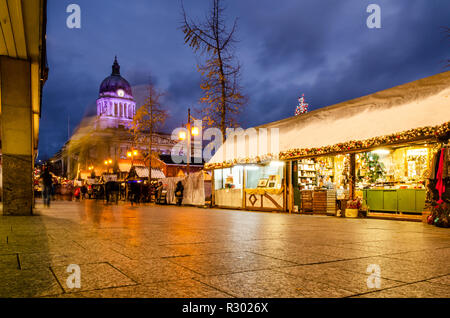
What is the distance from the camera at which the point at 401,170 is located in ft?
52.5

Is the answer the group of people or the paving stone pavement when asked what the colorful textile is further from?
the group of people

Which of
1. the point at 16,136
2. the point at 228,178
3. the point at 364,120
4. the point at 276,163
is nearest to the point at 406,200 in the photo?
the point at 364,120

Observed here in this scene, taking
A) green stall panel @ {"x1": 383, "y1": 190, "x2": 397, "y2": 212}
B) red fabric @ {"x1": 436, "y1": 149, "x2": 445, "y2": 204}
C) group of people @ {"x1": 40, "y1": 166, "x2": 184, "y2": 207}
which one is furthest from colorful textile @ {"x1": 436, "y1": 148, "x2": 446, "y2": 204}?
group of people @ {"x1": 40, "y1": 166, "x2": 184, "y2": 207}

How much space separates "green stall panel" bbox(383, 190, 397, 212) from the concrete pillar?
13682mm

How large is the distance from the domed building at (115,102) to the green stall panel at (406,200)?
10711cm

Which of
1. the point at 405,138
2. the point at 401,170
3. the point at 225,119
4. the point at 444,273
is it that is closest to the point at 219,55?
the point at 225,119

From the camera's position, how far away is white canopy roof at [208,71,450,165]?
35.1 ft

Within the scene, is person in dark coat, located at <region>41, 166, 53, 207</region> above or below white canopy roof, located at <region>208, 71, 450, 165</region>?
below

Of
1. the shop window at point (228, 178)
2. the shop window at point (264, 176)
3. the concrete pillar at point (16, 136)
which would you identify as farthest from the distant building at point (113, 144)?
the concrete pillar at point (16, 136)

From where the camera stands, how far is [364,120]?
12969 millimetres

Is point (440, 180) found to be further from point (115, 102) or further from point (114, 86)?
point (114, 86)

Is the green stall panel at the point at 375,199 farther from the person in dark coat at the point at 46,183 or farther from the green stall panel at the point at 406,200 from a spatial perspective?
the person in dark coat at the point at 46,183

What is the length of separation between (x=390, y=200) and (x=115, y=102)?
112887 millimetres
